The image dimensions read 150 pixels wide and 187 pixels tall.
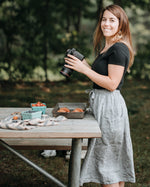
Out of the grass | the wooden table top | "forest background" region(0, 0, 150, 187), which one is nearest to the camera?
the wooden table top

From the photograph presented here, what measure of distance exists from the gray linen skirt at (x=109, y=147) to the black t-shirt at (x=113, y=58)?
0.18m

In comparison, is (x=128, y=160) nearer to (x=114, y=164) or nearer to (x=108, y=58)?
(x=114, y=164)

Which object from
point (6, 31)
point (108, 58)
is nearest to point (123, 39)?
point (108, 58)

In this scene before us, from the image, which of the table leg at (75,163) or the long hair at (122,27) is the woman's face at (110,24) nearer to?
the long hair at (122,27)

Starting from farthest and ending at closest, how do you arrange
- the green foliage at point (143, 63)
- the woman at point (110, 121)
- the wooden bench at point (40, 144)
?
1. the green foliage at point (143, 63)
2. the wooden bench at point (40, 144)
3. the woman at point (110, 121)

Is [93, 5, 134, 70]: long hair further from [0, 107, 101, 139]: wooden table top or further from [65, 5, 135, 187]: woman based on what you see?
[0, 107, 101, 139]: wooden table top

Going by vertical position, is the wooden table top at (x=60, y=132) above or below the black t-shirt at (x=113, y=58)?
below

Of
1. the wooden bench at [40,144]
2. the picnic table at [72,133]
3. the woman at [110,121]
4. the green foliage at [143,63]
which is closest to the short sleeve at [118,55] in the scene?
the woman at [110,121]

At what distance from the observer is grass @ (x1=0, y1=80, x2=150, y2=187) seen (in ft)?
10.4

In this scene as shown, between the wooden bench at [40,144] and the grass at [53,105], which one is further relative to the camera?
the grass at [53,105]

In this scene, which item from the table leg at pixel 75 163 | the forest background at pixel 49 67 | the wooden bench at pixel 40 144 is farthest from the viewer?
the forest background at pixel 49 67

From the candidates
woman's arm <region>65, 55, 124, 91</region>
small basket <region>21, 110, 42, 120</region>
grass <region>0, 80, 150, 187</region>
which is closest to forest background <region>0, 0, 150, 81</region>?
grass <region>0, 80, 150, 187</region>

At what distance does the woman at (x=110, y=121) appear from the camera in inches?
82.1

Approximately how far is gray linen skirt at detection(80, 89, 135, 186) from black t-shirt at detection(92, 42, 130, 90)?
0.18 metres
